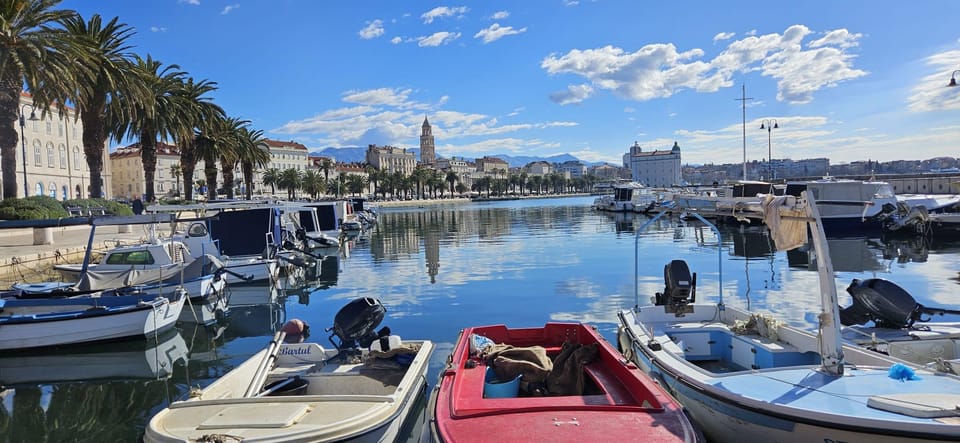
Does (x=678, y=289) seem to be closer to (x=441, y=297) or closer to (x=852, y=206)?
(x=441, y=297)

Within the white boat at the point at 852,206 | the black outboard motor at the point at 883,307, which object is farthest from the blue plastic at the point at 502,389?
the white boat at the point at 852,206

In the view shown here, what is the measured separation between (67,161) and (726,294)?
8848 cm

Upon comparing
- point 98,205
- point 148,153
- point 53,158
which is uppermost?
point 53,158

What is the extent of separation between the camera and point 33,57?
26.1 meters

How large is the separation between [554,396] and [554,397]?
27.7 inches

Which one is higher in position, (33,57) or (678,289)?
(33,57)

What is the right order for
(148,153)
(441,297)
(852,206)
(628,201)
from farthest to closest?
(628,201) < (852,206) < (148,153) < (441,297)

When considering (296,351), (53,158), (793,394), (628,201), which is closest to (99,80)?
(296,351)

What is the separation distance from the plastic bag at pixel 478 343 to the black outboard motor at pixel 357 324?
2046mm

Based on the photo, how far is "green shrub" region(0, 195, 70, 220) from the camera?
3256cm

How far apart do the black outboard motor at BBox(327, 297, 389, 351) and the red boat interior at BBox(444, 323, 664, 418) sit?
6.09ft

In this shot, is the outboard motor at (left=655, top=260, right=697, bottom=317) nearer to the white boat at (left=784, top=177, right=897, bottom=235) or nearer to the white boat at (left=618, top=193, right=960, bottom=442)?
the white boat at (left=618, top=193, right=960, bottom=442)

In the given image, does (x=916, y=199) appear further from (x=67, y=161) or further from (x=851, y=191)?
(x=67, y=161)

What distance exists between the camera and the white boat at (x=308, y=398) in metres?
6.34
